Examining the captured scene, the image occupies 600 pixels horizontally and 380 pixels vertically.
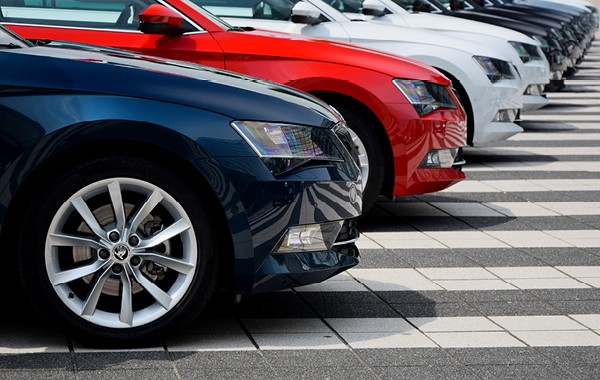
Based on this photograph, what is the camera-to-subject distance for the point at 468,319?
5520 mm

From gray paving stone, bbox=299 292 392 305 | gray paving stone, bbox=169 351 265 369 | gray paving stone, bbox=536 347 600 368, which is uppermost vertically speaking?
gray paving stone, bbox=169 351 265 369

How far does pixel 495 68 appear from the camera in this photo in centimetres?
1086

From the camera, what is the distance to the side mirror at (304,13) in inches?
365

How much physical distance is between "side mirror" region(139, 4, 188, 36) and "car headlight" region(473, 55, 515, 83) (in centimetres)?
385

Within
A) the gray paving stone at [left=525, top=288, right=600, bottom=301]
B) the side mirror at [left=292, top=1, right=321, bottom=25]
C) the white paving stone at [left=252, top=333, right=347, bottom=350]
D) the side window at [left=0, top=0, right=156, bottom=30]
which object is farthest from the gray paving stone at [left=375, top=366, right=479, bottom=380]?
the side mirror at [left=292, top=1, right=321, bottom=25]

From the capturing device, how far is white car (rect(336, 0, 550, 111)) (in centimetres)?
1178

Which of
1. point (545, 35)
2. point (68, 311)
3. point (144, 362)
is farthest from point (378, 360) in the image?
point (545, 35)

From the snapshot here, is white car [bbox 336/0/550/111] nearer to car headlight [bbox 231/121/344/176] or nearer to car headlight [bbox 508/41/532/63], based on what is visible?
car headlight [bbox 508/41/532/63]

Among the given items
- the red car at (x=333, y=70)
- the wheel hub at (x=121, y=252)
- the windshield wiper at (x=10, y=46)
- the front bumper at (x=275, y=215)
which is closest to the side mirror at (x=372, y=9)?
the red car at (x=333, y=70)

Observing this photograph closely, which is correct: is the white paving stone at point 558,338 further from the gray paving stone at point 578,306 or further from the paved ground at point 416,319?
the gray paving stone at point 578,306

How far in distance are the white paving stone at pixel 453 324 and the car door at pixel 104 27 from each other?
2.73 m

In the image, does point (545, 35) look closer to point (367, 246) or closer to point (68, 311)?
point (367, 246)

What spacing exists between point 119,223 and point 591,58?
25.8 meters

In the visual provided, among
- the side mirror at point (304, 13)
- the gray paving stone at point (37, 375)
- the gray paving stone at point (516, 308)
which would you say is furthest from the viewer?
the side mirror at point (304, 13)
